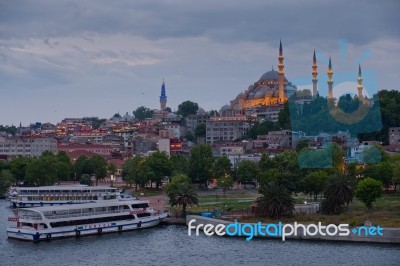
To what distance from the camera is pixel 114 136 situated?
11500cm

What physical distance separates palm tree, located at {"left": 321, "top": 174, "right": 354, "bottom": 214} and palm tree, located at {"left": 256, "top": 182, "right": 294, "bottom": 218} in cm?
200

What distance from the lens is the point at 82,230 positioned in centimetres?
3572

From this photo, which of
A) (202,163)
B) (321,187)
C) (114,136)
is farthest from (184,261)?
(114,136)

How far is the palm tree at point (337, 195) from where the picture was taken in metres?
36.2

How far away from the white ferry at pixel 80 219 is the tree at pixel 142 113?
4751 inches

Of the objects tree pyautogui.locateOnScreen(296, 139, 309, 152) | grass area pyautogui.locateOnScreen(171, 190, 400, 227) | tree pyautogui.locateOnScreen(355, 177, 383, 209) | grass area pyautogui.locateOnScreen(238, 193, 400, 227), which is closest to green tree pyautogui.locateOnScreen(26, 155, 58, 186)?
grass area pyautogui.locateOnScreen(171, 190, 400, 227)

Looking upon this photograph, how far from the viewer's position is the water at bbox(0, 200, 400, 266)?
28578 millimetres

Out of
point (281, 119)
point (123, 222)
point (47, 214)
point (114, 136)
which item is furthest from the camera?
point (114, 136)

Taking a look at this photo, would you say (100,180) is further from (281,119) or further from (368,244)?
(368,244)

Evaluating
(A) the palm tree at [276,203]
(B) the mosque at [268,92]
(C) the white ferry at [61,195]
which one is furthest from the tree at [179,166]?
(B) the mosque at [268,92]

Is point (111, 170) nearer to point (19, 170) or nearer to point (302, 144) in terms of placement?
point (19, 170)

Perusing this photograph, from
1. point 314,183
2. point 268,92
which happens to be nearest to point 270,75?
point 268,92

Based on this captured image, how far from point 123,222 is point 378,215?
12.2m

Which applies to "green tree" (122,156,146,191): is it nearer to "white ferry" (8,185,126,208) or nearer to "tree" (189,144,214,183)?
"tree" (189,144,214,183)
